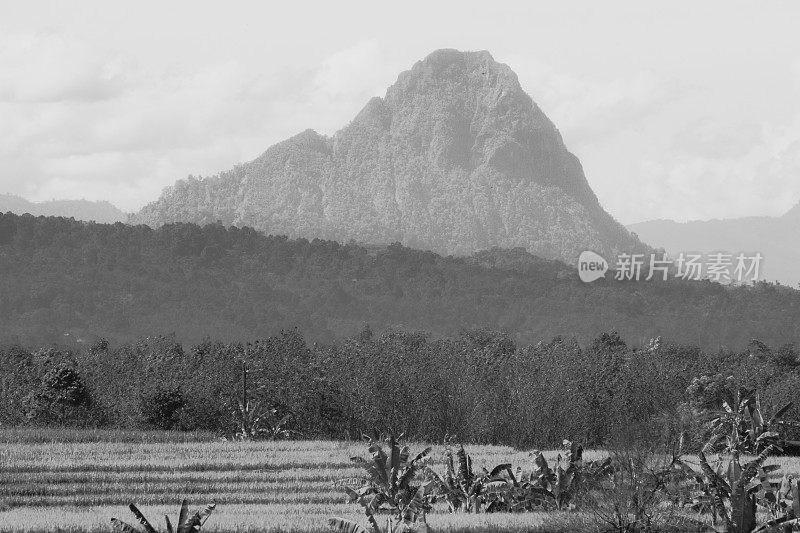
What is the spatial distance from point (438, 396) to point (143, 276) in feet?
344

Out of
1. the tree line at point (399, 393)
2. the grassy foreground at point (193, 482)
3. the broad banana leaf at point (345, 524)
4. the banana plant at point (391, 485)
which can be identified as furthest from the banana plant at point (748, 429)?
the broad banana leaf at point (345, 524)

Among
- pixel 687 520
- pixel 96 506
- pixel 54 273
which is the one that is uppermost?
pixel 54 273

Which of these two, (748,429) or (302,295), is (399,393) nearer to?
(748,429)

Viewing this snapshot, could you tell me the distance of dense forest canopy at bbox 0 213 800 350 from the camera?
141250mm

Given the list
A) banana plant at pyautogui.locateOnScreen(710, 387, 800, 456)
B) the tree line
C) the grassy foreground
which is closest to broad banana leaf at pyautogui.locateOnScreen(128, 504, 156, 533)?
the grassy foreground

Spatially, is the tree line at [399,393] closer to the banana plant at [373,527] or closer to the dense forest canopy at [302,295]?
the banana plant at [373,527]

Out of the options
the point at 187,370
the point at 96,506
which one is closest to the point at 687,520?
the point at 96,506

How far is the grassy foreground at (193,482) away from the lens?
26203 millimetres

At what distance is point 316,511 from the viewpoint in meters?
29.5

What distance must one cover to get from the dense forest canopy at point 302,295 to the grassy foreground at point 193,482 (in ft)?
287

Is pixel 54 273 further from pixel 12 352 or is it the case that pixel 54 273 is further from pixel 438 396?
pixel 438 396

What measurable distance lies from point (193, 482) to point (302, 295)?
408 ft

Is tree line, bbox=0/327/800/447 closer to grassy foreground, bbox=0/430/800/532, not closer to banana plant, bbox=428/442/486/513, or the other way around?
grassy foreground, bbox=0/430/800/532

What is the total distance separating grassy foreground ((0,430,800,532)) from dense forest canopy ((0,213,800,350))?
87515mm
